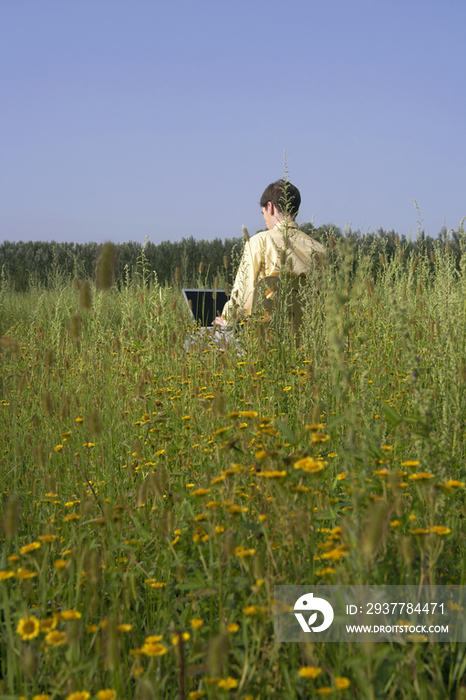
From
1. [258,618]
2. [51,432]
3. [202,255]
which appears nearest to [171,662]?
[258,618]

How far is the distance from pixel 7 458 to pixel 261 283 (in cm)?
A: 184

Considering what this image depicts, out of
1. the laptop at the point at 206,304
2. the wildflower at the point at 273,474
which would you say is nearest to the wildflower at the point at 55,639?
the wildflower at the point at 273,474

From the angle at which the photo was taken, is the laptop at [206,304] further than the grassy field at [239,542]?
Yes

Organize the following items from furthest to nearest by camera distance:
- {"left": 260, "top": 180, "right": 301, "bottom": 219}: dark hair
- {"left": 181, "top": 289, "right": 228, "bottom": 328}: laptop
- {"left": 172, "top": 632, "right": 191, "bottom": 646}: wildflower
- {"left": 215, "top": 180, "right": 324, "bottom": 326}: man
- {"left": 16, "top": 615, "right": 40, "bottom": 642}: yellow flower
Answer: {"left": 181, "top": 289, "right": 228, "bottom": 328}: laptop, {"left": 260, "top": 180, "right": 301, "bottom": 219}: dark hair, {"left": 215, "top": 180, "right": 324, "bottom": 326}: man, {"left": 16, "top": 615, "right": 40, "bottom": 642}: yellow flower, {"left": 172, "top": 632, "right": 191, "bottom": 646}: wildflower

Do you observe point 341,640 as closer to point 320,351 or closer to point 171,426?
point 171,426

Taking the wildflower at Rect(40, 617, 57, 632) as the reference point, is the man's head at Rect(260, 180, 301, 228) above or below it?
above

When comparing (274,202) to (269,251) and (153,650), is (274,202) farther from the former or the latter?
(153,650)

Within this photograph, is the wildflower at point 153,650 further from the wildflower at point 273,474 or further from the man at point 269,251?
the man at point 269,251

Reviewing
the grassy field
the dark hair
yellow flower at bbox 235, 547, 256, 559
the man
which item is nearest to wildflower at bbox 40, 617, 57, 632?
the grassy field

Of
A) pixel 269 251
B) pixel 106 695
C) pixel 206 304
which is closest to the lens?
pixel 106 695

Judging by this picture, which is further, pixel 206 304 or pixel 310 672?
pixel 206 304

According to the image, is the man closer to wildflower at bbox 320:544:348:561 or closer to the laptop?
the laptop

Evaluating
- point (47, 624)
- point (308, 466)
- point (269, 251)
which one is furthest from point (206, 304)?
point (47, 624)

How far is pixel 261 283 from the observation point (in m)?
3.48
